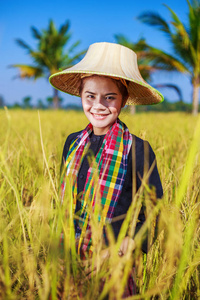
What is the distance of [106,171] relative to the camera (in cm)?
72

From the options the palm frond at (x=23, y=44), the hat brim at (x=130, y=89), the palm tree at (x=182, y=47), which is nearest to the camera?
the hat brim at (x=130, y=89)

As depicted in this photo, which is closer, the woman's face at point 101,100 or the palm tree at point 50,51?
the woman's face at point 101,100

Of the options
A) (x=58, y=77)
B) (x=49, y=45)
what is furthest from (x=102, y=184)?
(x=49, y=45)

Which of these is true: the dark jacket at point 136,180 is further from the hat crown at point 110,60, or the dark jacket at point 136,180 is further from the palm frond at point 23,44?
the palm frond at point 23,44

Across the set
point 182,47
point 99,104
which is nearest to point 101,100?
point 99,104

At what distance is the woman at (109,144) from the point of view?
2.33 ft

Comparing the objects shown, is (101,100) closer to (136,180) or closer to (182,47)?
(136,180)

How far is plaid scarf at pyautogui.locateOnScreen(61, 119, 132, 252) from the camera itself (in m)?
0.67

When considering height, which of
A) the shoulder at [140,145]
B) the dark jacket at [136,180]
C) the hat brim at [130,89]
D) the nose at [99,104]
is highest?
the hat brim at [130,89]

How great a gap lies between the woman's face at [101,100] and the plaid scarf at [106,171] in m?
0.04

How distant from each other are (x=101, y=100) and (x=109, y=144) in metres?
0.14

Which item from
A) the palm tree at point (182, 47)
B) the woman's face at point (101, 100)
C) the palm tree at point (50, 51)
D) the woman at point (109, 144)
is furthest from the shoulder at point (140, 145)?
the palm tree at point (50, 51)

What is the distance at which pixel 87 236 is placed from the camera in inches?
25.9

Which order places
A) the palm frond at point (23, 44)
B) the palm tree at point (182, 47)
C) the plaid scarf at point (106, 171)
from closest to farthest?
1. the plaid scarf at point (106, 171)
2. the palm tree at point (182, 47)
3. the palm frond at point (23, 44)
